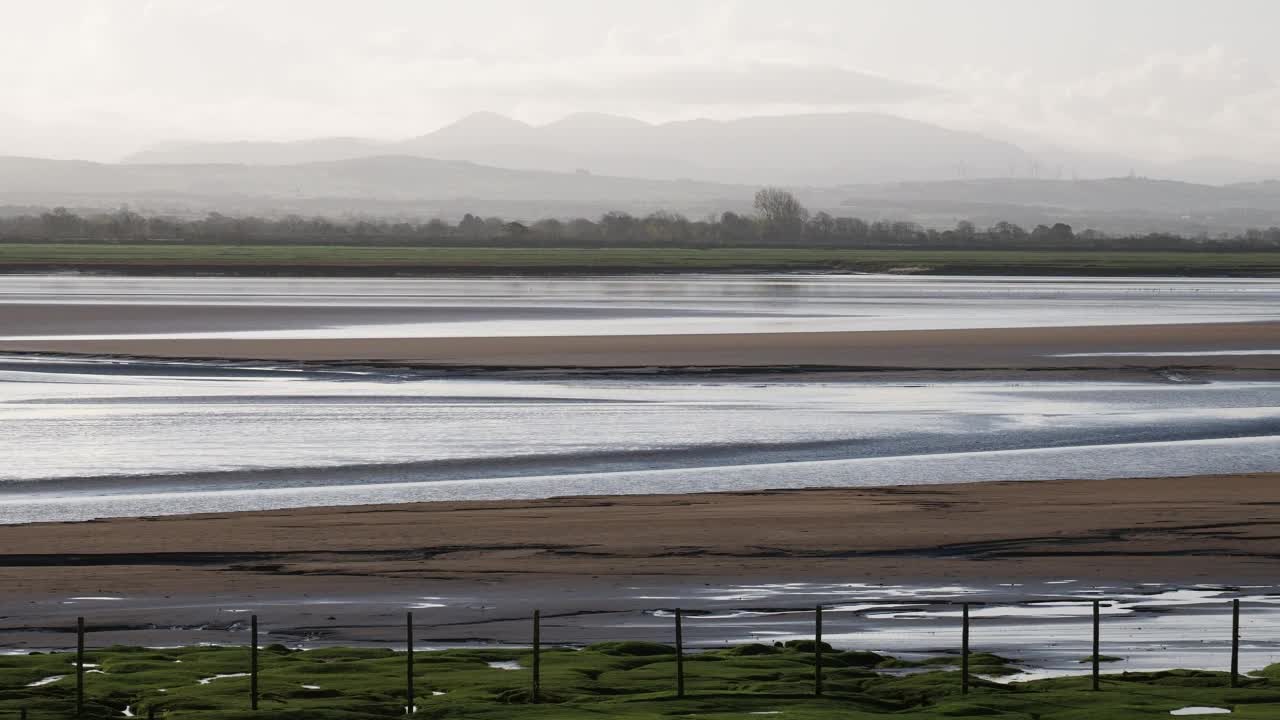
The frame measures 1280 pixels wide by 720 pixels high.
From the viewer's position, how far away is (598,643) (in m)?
16.2

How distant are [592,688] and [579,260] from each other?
393ft

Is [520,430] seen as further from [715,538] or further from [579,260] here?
[579,260]

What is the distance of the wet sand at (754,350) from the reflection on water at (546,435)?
14.1 feet

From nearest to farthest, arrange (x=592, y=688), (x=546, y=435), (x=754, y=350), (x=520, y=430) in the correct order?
(x=592, y=688) < (x=546, y=435) < (x=520, y=430) < (x=754, y=350)

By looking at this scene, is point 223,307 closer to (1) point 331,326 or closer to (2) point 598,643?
(1) point 331,326

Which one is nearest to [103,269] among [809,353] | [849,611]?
[809,353]

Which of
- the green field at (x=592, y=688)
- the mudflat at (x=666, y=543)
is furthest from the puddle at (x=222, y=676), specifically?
the mudflat at (x=666, y=543)

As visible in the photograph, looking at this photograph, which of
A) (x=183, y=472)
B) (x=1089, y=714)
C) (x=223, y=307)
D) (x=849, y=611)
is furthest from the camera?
(x=223, y=307)

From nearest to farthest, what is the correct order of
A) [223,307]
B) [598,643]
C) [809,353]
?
[598,643] < [809,353] < [223,307]

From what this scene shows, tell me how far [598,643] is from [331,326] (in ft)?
147

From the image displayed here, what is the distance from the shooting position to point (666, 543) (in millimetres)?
21125

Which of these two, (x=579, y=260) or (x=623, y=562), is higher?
(x=579, y=260)

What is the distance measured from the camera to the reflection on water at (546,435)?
85.6ft

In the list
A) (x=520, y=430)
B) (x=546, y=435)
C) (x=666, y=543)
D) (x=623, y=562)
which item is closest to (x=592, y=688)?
(x=623, y=562)
